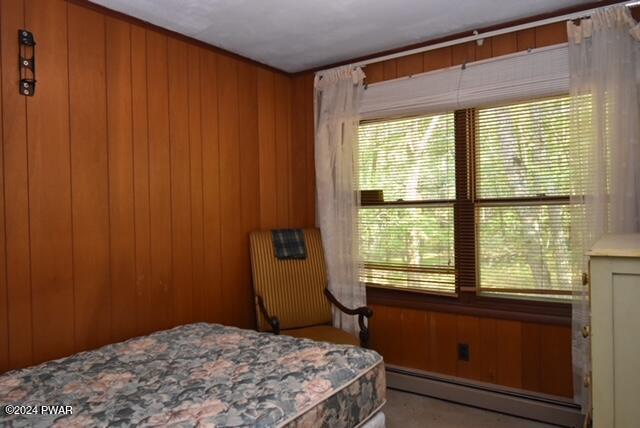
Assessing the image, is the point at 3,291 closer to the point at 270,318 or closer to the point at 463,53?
the point at 270,318

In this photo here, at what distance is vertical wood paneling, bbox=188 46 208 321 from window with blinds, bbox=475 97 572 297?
1885 millimetres

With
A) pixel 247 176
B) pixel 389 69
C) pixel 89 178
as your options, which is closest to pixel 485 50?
pixel 389 69

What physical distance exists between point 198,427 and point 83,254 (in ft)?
4.57

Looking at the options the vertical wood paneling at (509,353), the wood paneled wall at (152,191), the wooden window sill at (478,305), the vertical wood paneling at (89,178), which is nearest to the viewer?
the wood paneled wall at (152,191)

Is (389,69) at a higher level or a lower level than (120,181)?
higher

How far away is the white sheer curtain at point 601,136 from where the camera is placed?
7.88 ft

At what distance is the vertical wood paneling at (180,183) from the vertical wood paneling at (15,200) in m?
0.85

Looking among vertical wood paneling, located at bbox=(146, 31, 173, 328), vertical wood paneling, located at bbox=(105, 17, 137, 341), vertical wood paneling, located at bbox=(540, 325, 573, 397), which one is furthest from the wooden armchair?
vertical wood paneling, located at bbox=(540, 325, 573, 397)

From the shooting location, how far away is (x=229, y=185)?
328 centimetres

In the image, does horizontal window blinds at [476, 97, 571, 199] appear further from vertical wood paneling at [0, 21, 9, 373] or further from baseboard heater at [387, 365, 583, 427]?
vertical wood paneling at [0, 21, 9, 373]

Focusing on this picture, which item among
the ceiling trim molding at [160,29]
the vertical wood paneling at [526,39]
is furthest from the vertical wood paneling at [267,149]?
the vertical wood paneling at [526,39]

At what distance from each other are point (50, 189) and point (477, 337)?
273cm

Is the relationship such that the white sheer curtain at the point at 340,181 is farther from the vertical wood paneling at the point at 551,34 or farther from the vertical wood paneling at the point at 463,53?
the vertical wood paneling at the point at 551,34

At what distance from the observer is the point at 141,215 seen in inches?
106
